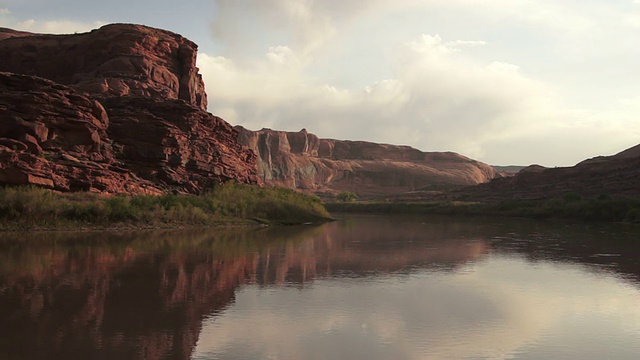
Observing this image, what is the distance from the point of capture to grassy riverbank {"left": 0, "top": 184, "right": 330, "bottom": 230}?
28062 mm

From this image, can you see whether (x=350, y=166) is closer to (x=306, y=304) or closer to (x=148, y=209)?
(x=148, y=209)

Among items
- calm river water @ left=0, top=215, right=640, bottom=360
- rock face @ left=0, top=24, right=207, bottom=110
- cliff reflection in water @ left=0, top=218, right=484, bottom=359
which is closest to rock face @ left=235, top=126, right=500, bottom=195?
rock face @ left=0, top=24, right=207, bottom=110

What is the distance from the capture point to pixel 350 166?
155000 mm

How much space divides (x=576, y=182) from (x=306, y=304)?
230 ft

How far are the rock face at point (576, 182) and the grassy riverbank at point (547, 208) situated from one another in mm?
4324

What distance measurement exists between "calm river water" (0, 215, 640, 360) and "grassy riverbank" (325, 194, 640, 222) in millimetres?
34270

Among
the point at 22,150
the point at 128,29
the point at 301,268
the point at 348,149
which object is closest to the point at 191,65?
the point at 128,29

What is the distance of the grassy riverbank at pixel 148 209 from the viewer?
28062 millimetres

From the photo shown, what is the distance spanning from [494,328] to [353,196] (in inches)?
4369

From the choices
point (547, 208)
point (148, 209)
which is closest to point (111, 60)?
point (148, 209)

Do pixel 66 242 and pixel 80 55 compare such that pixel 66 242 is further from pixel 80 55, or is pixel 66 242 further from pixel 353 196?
pixel 353 196

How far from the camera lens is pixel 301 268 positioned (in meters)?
18.5

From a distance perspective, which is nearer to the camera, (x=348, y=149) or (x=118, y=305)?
(x=118, y=305)

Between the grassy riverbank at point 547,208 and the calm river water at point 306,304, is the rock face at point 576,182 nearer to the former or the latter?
the grassy riverbank at point 547,208
